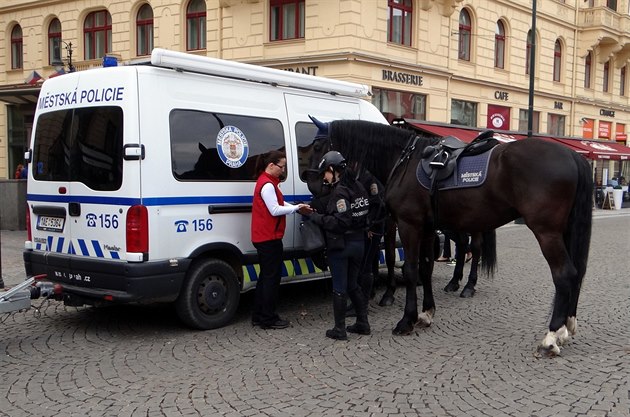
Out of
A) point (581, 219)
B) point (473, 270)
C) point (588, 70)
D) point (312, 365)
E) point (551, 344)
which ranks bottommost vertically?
point (312, 365)

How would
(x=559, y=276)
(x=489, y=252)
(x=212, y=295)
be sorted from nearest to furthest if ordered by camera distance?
(x=559, y=276), (x=212, y=295), (x=489, y=252)

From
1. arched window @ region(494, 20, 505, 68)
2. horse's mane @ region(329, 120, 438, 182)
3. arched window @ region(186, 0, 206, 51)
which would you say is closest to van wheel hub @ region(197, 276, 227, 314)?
horse's mane @ region(329, 120, 438, 182)

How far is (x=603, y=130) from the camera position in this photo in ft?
106

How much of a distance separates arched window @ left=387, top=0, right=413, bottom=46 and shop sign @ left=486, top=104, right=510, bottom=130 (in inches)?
233

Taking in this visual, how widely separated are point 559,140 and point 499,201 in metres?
20.7

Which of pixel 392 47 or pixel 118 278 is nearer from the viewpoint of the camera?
pixel 118 278

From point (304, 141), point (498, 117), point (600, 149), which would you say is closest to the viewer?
point (304, 141)

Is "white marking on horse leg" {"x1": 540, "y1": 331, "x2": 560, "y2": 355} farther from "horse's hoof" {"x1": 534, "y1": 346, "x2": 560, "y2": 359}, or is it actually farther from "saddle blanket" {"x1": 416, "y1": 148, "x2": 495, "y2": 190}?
"saddle blanket" {"x1": 416, "y1": 148, "x2": 495, "y2": 190}

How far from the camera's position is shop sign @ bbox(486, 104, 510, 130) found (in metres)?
25.1

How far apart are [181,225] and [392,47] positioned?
627 inches

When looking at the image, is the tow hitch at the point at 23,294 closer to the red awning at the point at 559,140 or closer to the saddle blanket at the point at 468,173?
the saddle blanket at the point at 468,173

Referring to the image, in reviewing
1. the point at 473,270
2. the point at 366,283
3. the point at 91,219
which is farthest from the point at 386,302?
the point at 91,219

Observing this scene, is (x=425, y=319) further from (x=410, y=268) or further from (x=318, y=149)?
(x=318, y=149)

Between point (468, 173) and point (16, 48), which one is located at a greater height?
point (16, 48)
